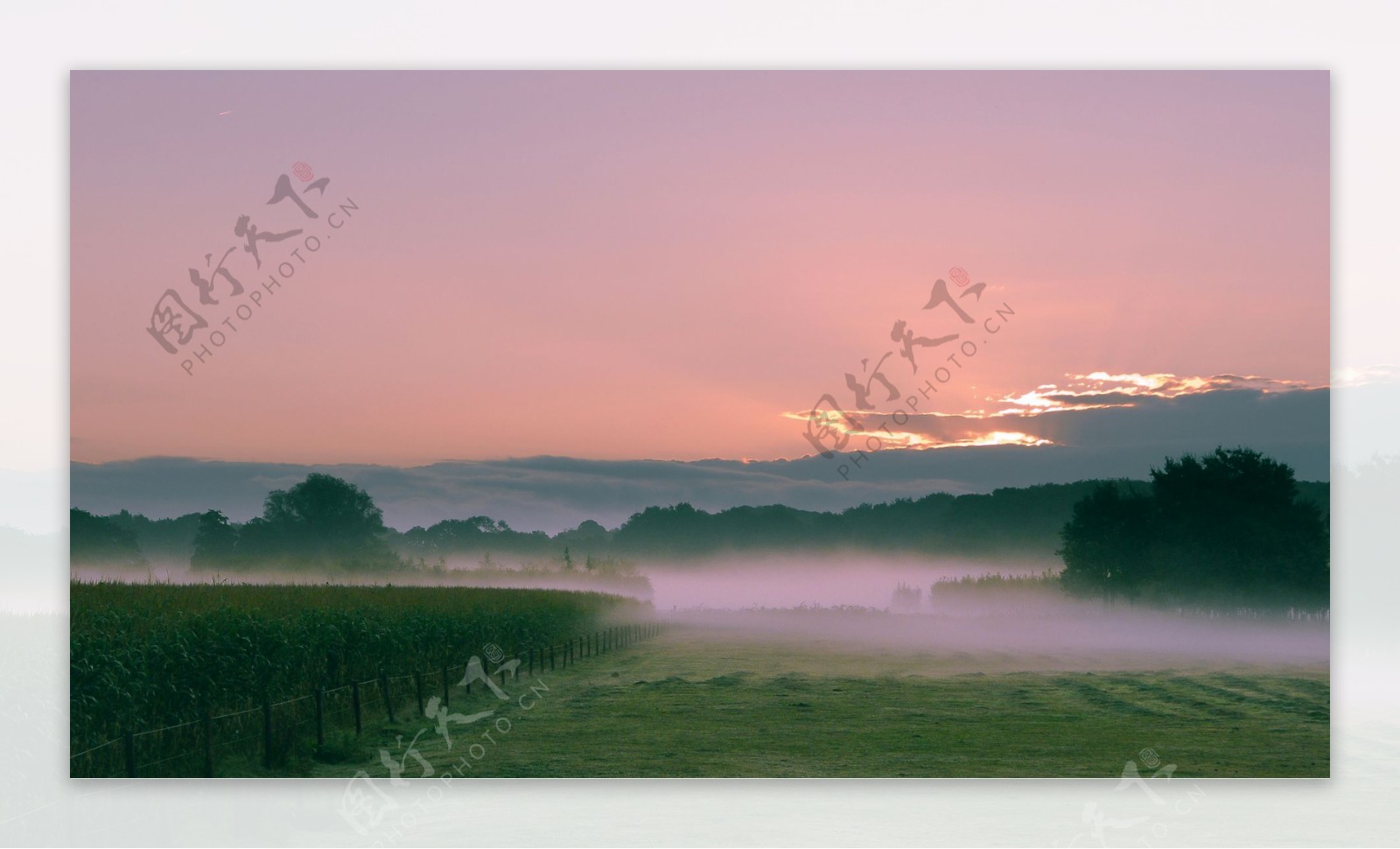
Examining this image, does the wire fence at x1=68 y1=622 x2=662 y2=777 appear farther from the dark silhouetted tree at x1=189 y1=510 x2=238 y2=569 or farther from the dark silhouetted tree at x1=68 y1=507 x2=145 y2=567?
the dark silhouetted tree at x1=68 y1=507 x2=145 y2=567

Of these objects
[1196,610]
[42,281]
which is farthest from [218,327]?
[1196,610]

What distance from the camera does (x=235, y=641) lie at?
40.3 ft

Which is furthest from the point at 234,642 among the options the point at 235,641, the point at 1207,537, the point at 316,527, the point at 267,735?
the point at 1207,537

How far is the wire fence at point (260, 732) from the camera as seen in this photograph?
35.9ft

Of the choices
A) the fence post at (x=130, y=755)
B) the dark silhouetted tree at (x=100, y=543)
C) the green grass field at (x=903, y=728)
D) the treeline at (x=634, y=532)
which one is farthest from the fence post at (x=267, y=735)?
the dark silhouetted tree at (x=100, y=543)

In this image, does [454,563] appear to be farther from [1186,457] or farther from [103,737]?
[1186,457]

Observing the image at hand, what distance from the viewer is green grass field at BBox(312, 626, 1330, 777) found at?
11.4m

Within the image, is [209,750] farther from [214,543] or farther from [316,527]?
[316,527]

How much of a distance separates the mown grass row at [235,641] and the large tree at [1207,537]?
5.93 metres

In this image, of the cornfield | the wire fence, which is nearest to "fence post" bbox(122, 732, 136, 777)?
the wire fence

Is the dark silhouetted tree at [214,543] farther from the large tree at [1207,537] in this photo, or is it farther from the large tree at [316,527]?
the large tree at [1207,537]

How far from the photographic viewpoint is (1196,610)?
13.1 m

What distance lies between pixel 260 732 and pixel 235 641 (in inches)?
40.2

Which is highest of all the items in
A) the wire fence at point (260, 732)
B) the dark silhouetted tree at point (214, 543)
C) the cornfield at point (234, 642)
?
the dark silhouetted tree at point (214, 543)
